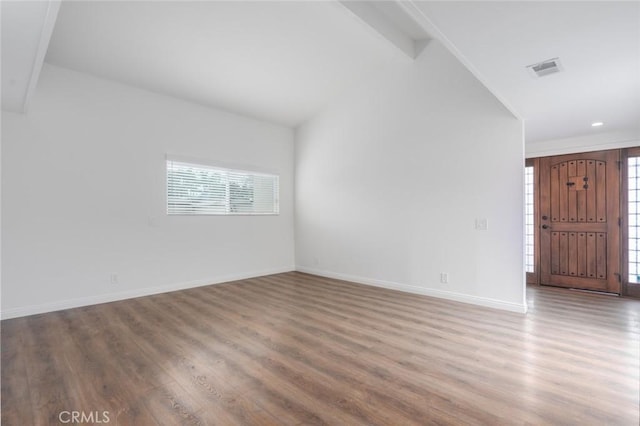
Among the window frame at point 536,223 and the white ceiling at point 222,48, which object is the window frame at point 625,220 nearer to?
the window frame at point 536,223

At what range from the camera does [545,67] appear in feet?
8.02

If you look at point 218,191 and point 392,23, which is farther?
point 218,191

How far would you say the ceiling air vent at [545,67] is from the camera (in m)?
2.36

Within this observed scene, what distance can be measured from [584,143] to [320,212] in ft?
15.1

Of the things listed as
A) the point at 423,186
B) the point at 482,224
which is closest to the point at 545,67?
the point at 482,224

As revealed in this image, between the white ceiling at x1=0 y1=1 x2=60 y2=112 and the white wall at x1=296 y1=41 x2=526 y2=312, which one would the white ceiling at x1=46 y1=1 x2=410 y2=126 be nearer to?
the white wall at x1=296 y1=41 x2=526 y2=312

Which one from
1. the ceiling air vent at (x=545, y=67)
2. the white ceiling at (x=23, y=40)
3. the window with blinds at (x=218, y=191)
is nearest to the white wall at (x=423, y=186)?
the window with blinds at (x=218, y=191)

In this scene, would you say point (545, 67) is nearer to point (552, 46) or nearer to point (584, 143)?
point (552, 46)

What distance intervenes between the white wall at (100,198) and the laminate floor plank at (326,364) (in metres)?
0.51

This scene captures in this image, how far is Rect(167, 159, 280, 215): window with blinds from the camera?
4.97 metres

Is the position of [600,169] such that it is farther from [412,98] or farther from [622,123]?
[412,98]

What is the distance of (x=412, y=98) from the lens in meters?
4.71

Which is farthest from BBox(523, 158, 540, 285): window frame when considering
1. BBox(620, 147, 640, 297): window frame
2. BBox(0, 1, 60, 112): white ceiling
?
BBox(0, 1, 60, 112): white ceiling

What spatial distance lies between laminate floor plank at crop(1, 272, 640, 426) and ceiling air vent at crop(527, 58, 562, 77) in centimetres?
241
